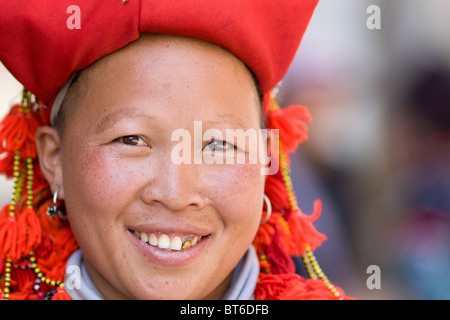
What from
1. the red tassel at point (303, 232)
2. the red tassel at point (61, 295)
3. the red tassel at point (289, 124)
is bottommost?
the red tassel at point (61, 295)

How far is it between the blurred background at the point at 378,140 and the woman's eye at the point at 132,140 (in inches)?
65.8

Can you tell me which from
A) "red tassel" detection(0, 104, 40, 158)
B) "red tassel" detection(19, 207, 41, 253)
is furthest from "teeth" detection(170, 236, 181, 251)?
"red tassel" detection(0, 104, 40, 158)

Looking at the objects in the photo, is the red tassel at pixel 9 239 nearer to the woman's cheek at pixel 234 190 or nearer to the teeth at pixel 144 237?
the teeth at pixel 144 237

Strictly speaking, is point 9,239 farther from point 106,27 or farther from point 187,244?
point 106,27

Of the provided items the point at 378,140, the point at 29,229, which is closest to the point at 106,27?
the point at 29,229

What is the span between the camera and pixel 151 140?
1493 mm

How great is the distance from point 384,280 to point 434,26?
149cm

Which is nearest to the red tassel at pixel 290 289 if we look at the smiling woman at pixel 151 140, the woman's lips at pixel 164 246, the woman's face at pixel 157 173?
the smiling woman at pixel 151 140

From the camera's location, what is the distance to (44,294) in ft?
5.74

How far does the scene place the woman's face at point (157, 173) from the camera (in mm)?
1473

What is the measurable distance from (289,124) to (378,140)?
1585mm

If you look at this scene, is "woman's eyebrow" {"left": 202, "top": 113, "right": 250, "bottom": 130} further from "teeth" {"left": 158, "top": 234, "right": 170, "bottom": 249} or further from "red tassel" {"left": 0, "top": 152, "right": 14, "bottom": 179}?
"red tassel" {"left": 0, "top": 152, "right": 14, "bottom": 179}

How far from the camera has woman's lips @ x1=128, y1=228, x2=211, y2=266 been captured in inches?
59.8
